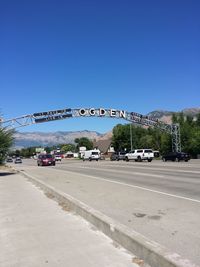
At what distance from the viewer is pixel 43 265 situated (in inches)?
263

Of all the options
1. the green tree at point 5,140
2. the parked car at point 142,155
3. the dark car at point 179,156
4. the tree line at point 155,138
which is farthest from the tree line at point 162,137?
the green tree at point 5,140

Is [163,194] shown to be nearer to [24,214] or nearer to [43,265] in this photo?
[24,214]

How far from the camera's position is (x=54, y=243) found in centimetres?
817

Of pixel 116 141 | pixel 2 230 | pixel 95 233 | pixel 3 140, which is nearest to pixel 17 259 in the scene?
pixel 95 233

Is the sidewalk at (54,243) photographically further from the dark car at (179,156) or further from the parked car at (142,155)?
the parked car at (142,155)

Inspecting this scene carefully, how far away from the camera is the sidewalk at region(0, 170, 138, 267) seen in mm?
6848

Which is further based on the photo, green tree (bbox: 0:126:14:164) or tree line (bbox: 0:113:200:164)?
tree line (bbox: 0:113:200:164)

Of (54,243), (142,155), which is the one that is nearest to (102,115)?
(142,155)

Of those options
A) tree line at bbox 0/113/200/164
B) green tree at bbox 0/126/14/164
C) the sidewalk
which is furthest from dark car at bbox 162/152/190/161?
the sidewalk

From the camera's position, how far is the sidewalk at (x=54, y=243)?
270 inches

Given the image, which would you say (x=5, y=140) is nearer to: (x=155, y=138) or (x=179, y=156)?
(x=179, y=156)

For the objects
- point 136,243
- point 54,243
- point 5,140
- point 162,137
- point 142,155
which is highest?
point 162,137

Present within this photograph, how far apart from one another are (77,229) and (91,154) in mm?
78202

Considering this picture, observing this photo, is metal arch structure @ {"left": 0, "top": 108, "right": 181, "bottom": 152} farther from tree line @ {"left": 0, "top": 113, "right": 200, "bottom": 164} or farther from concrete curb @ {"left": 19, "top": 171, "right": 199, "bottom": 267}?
concrete curb @ {"left": 19, "top": 171, "right": 199, "bottom": 267}
